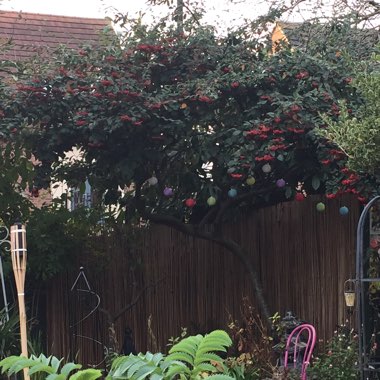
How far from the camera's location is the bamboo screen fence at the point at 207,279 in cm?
946

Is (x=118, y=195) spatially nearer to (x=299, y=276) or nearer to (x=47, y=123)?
(x=47, y=123)

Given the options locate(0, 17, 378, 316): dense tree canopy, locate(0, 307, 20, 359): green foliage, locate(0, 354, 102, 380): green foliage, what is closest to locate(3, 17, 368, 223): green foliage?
locate(0, 17, 378, 316): dense tree canopy

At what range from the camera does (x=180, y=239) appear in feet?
37.1

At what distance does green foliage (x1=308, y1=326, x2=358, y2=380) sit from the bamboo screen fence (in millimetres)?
799

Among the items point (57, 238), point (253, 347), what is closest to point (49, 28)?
point (57, 238)

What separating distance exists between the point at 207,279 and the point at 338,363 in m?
3.14

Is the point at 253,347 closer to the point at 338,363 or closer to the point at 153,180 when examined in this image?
the point at 338,363

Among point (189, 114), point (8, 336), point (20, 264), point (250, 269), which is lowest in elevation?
point (8, 336)

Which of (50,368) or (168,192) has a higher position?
(168,192)

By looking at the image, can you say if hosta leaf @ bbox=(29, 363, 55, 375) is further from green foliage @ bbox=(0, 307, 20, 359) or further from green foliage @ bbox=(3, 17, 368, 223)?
green foliage @ bbox=(0, 307, 20, 359)

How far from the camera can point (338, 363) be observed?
814 cm

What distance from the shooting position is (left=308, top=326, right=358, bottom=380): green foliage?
8.01m

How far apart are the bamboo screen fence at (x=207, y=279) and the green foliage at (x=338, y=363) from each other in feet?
2.62

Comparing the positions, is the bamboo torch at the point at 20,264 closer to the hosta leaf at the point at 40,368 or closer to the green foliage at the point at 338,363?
the hosta leaf at the point at 40,368
